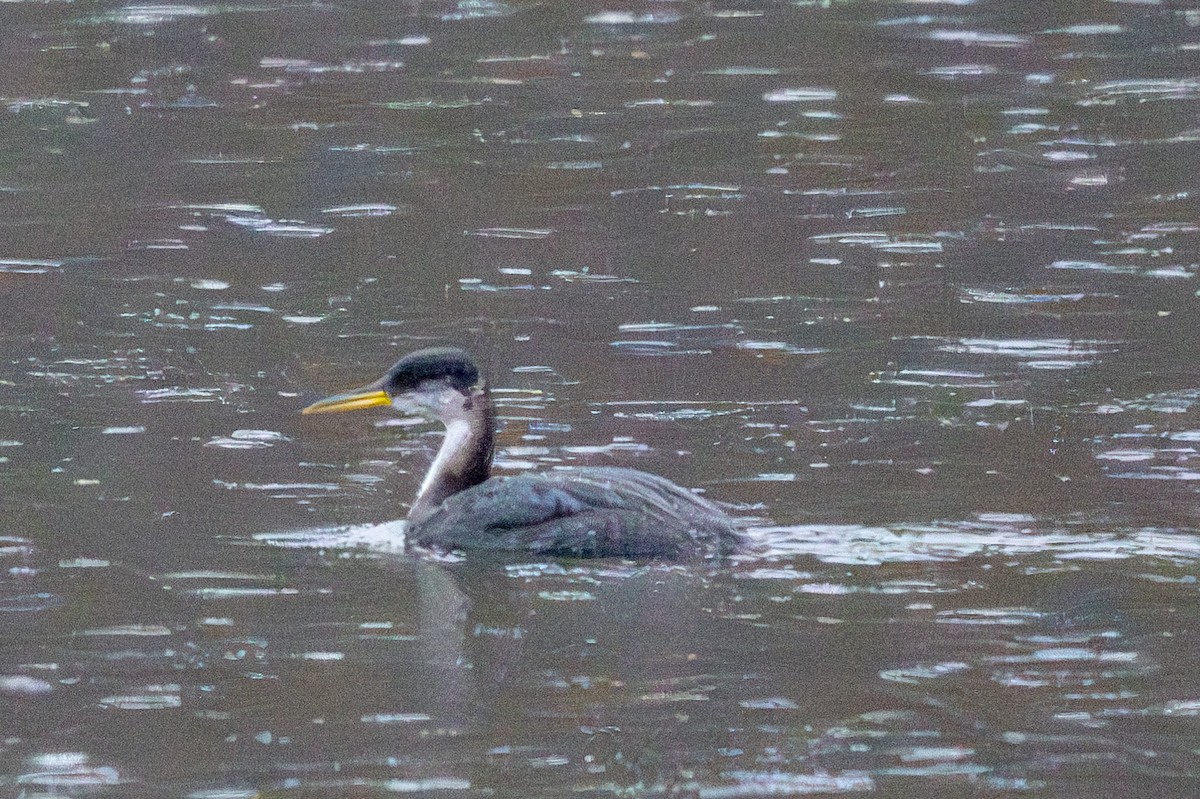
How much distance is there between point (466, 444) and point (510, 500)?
2.42 feet

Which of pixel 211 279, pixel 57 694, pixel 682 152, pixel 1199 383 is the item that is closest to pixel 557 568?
pixel 57 694

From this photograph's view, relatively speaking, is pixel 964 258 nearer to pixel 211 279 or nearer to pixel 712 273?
pixel 712 273

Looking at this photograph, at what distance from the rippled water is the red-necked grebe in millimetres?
183

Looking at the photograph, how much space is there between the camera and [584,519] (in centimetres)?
1048

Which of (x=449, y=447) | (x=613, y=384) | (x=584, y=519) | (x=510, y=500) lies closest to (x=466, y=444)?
(x=449, y=447)

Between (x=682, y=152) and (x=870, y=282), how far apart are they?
335 cm

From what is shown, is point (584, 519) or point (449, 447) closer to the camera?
Result: point (584, 519)

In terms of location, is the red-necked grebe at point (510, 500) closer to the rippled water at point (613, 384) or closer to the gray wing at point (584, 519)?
the gray wing at point (584, 519)

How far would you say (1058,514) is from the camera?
10.6m

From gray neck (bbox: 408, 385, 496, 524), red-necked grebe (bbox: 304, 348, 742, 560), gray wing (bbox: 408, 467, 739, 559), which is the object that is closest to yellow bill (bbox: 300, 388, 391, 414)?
red-necked grebe (bbox: 304, 348, 742, 560)

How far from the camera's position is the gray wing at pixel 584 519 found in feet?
33.8

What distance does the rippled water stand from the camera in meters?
8.19

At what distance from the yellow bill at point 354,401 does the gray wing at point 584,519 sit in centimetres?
79

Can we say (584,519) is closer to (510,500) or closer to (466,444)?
(510,500)
